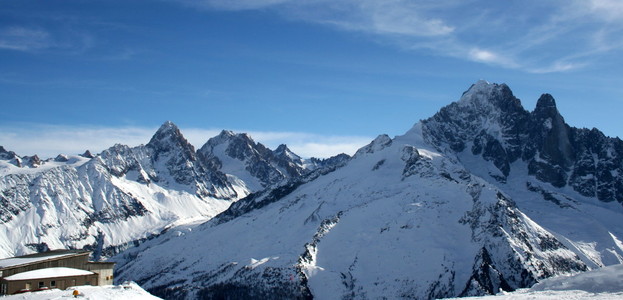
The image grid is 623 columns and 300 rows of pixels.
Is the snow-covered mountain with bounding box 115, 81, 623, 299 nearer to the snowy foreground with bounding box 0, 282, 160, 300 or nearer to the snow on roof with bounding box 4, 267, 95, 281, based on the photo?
the snow on roof with bounding box 4, 267, 95, 281

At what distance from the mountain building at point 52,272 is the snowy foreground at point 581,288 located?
124ft

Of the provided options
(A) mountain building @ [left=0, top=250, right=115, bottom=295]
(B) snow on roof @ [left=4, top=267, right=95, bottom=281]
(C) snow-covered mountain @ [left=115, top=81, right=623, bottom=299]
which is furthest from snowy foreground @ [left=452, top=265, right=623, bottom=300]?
(C) snow-covered mountain @ [left=115, top=81, right=623, bottom=299]

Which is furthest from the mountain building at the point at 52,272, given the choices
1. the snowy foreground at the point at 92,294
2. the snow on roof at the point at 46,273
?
the snowy foreground at the point at 92,294

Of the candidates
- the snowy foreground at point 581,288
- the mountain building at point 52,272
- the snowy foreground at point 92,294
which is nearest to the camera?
the snowy foreground at point 92,294

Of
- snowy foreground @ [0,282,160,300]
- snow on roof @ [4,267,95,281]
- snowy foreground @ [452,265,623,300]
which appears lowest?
snowy foreground @ [452,265,623,300]

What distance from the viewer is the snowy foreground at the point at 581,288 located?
54.1 meters

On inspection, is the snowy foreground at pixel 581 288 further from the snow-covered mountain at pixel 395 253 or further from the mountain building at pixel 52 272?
the snow-covered mountain at pixel 395 253

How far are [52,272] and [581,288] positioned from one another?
4936 cm

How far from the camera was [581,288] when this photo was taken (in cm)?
6044

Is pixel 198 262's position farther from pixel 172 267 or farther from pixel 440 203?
pixel 440 203

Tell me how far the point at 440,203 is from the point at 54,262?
386 feet

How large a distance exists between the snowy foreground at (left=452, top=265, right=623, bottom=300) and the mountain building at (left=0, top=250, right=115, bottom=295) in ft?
124

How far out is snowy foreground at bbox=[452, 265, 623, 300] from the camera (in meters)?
54.1

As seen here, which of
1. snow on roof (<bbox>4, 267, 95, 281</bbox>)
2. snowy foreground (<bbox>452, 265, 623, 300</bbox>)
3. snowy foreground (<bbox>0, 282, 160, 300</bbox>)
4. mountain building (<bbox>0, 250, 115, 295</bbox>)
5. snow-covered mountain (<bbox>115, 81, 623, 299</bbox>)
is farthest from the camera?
snow-covered mountain (<bbox>115, 81, 623, 299</bbox>)
